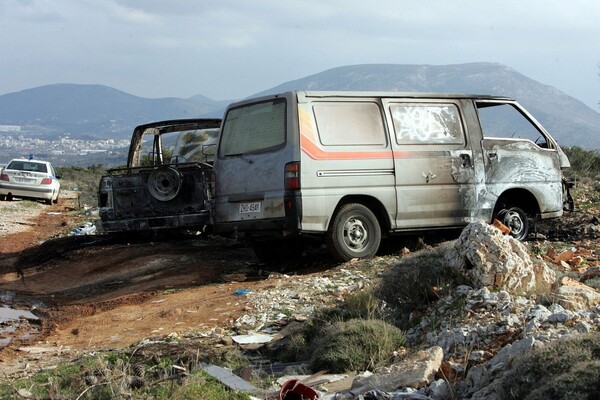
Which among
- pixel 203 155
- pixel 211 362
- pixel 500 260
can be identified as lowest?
pixel 211 362

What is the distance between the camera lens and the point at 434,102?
34.1 ft

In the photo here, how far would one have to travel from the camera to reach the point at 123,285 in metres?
10.9

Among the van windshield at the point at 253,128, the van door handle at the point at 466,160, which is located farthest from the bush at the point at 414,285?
the van door handle at the point at 466,160

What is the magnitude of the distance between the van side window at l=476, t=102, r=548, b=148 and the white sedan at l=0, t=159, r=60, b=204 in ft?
60.0

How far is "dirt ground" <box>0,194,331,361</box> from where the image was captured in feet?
25.8

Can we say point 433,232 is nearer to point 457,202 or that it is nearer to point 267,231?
point 457,202

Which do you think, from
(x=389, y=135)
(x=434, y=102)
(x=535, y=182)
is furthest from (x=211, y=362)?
(x=535, y=182)

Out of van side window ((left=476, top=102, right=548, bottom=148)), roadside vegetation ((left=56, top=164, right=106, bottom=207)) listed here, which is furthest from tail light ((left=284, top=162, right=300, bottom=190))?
roadside vegetation ((left=56, top=164, right=106, bottom=207))

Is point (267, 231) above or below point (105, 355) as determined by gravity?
above

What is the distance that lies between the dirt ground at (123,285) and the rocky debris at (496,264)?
233cm

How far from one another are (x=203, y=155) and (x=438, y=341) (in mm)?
8151

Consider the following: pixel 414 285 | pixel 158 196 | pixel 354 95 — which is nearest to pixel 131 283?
pixel 158 196

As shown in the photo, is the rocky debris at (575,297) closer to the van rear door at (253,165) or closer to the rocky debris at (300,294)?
the rocky debris at (300,294)

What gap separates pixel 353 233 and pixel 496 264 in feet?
10.3
